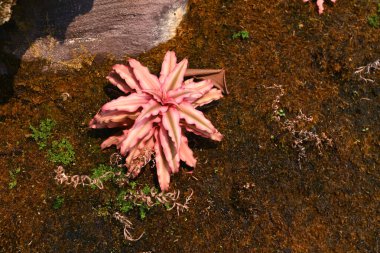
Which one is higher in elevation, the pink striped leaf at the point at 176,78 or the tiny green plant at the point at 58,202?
the pink striped leaf at the point at 176,78

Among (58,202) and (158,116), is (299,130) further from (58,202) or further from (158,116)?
(58,202)

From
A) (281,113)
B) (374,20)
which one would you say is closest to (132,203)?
(281,113)

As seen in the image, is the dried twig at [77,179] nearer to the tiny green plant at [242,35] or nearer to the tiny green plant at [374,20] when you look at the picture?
the tiny green plant at [242,35]

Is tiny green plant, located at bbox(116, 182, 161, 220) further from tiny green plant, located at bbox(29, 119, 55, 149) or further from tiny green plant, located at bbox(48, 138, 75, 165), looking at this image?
tiny green plant, located at bbox(29, 119, 55, 149)

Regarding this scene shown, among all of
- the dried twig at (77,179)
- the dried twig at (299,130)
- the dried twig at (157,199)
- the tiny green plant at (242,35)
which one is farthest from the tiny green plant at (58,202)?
the tiny green plant at (242,35)

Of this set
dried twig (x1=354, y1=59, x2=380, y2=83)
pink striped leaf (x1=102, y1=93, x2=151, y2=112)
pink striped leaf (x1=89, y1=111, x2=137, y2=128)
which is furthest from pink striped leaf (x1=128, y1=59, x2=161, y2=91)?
dried twig (x1=354, y1=59, x2=380, y2=83)

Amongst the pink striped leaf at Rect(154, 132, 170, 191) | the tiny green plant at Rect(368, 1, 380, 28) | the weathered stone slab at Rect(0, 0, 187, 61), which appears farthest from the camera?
the tiny green plant at Rect(368, 1, 380, 28)

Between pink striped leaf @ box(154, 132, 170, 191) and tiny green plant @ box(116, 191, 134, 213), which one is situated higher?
pink striped leaf @ box(154, 132, 170, 191)
